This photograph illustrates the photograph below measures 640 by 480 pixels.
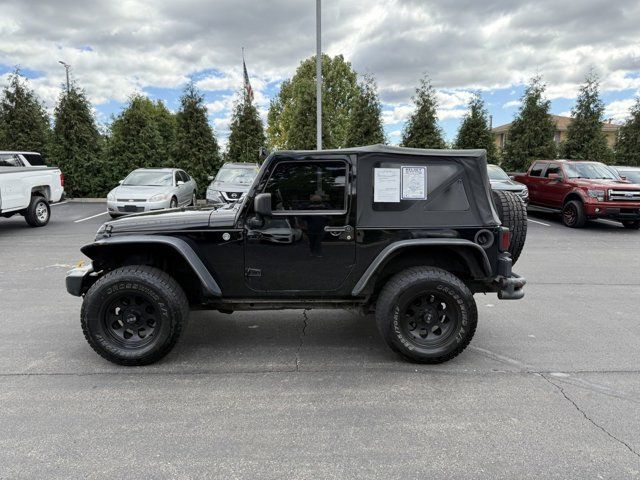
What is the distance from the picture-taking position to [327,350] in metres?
4.31

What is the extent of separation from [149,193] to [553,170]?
1183cm

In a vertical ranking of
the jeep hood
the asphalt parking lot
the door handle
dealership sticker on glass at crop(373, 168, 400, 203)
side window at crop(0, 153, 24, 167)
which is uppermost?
side window at crop(0, 153, 24, 167)

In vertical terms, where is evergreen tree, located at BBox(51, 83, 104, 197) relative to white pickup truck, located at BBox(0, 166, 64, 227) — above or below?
above

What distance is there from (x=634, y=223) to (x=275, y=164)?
41.3 feet

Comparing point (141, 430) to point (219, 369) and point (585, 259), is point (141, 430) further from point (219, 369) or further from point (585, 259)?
point (585, 259)

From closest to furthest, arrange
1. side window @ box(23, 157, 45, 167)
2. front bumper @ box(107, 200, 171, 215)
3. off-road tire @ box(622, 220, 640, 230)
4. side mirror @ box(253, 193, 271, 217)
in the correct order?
side mirror @ box(253, 193, 271, 217) → side window @ box(23, 157, 45, 167) → front bumper @ box(107, 200, 171, 215) → off-road tire @ box(622, 220, 640, 230)

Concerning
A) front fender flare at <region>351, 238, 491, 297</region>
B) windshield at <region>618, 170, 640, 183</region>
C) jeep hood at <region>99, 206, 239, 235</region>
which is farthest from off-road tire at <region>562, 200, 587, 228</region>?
jeep hood at <region>99, 206, 239, 235</region>

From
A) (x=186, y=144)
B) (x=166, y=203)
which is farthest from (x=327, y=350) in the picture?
(x=186, y=144)

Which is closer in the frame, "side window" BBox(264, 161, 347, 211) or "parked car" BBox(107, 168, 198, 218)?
"side window" BBox(264, 161, 347, 211)

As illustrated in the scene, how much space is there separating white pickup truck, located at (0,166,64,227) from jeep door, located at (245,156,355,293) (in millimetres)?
9268

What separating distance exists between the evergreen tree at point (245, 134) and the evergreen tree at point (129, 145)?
10.8 feet

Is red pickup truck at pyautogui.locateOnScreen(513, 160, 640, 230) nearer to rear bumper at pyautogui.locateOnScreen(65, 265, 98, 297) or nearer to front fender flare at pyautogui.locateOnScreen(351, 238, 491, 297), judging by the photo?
front fender flare at pyautogui.locateOnScreen(351, 238, 491, 297)

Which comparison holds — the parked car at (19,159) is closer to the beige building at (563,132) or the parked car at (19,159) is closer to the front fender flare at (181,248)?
the front fender flare at (181,248)

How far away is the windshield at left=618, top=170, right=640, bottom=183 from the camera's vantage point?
543 inches
